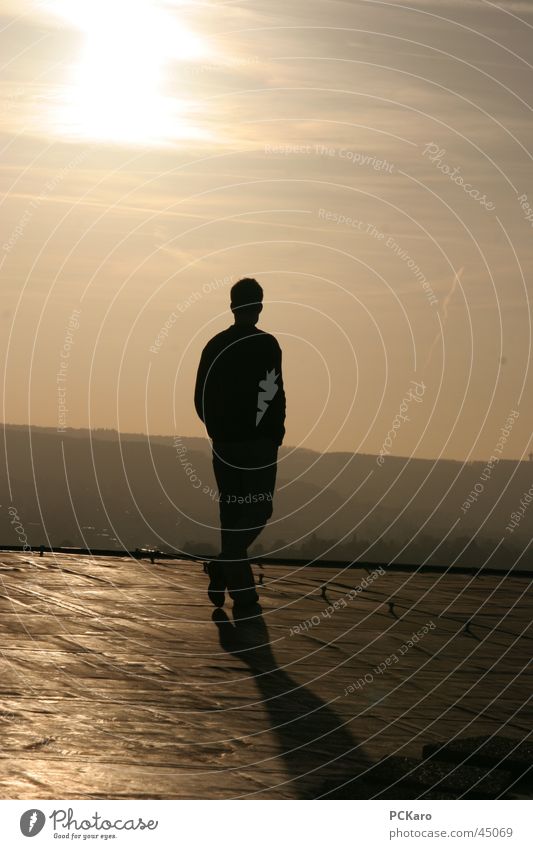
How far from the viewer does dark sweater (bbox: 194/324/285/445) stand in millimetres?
11164

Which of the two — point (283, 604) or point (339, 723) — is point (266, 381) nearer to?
point (283, 604)

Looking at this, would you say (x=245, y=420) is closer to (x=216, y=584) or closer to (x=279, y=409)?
(x=279, y=409)

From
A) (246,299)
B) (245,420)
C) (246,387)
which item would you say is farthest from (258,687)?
(246,299)

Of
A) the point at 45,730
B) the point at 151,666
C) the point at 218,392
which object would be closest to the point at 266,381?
the point at 218,392

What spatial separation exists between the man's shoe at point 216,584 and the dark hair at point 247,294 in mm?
1905

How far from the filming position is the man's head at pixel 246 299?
11172 millimetres

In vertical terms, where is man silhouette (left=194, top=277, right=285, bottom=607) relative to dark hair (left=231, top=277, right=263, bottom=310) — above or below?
below

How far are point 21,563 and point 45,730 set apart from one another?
659 centimetres

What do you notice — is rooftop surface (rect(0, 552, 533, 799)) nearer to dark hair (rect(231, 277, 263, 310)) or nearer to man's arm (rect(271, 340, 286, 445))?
man's arm (rect(271, 340, 286, 445))

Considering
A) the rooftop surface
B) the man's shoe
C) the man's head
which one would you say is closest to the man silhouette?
the man's head

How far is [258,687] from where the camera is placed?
7988 mm

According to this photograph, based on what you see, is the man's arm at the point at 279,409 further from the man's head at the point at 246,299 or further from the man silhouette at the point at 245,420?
the man's head at the point at 246,299

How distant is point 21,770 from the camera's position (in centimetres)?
603

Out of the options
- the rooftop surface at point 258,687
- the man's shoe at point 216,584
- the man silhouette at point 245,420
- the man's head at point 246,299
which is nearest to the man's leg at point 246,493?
the man silhouette at point 245,420
